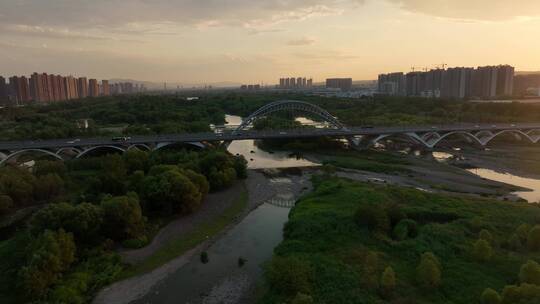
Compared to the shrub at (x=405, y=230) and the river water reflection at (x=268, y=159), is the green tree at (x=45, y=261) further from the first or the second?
the river water reflection at (x=268, y=159)

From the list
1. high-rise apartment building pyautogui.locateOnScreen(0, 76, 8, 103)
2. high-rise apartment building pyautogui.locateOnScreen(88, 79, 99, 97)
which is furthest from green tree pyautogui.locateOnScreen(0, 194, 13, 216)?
high-rise apartment building pyautogui.locateOnScreen(88, 79, 99, 97)

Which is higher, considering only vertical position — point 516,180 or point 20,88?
point 20,88

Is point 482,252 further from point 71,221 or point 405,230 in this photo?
point 71,221

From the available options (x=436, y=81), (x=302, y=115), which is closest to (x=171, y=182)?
(x=302, y=115)

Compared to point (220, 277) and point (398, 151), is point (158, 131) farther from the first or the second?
point (220, 277)

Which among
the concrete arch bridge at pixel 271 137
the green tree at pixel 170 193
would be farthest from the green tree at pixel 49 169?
the green tree at pixel 170 193

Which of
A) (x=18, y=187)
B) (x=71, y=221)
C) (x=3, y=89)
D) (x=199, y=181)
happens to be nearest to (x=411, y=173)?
(x=199, y=181)

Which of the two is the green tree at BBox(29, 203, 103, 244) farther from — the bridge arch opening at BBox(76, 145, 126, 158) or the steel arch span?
the steel arch span
